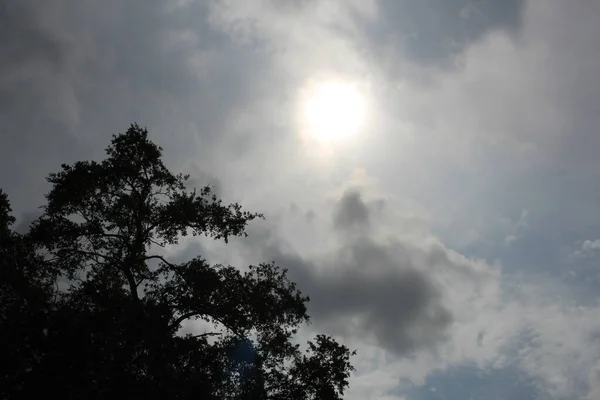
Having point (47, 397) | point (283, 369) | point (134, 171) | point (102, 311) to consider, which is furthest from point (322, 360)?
point (134, 171)

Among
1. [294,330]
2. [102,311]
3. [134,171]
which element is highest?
[134,171]

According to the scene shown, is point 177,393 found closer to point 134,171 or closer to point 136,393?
point 136,393

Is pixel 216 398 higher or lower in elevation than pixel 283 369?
lower

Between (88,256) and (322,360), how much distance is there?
44.0ft

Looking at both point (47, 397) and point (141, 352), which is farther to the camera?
point (141, 352)

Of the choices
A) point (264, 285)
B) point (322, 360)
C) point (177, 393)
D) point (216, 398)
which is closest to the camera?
point (177, 393)

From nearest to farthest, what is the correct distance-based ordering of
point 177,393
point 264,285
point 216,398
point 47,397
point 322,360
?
point 47,397 → point 177,393 → point 216,398 → point 322,360 → point 264,285

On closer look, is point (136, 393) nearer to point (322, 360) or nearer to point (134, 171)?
point (322, 360)

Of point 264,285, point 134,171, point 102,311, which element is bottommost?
point 102,311

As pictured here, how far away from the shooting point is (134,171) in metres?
25.4

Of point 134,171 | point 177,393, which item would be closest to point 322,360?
point 177,393

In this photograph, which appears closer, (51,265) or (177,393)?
(177,393)

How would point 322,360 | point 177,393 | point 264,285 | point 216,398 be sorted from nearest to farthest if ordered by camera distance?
point 177,393
point 216,398
point 322,360
point 264,285

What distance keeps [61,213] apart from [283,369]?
14.2m
